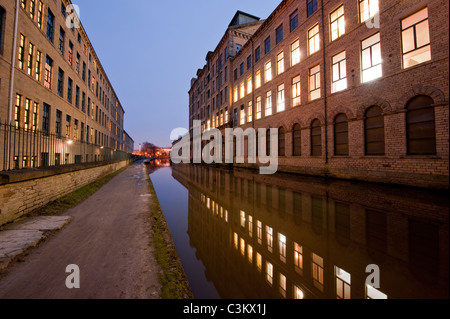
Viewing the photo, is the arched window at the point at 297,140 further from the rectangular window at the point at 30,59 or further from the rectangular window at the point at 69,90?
the rectangular window at the point at 69,90

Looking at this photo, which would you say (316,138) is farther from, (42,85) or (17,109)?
(42,85)

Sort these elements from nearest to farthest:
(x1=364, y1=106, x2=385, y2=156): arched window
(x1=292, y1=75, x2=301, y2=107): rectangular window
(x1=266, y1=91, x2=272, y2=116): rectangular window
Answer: (x1=364, y1=106, x2=385, y2=156): arched window
(x1=292, y1=75, x2=301, y2=107): rectangular window
(x1=266, y1=91, x2=272, y2=116): rectangular window

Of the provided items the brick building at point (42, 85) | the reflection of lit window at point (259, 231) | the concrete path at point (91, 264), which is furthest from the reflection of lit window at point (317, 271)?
the brick building at point (42, 85)

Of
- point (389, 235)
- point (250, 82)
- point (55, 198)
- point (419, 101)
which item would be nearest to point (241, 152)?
point (250, 82)

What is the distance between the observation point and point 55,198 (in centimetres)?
762

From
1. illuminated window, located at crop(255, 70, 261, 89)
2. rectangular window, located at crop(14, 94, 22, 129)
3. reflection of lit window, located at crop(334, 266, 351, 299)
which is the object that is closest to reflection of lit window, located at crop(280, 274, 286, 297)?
reflection of lit window, located at crop(334, 266, 351, 299)

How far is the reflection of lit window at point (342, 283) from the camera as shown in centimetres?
240

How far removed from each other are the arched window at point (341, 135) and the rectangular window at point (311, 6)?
8914 millimetres

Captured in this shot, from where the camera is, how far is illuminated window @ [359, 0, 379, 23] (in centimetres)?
1114

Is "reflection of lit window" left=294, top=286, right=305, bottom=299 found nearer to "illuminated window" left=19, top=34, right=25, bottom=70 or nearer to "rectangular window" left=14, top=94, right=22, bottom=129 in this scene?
"rectangular window" left=14, top=94, right=22, bottom=129

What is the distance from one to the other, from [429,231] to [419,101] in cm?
820

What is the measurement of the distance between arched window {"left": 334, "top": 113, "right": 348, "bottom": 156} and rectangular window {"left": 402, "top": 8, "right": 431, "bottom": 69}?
4.00 meters

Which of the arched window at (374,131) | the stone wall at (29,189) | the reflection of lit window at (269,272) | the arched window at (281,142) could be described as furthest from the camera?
the arched window at (281,142)

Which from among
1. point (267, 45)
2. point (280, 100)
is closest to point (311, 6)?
point (267, 45)
